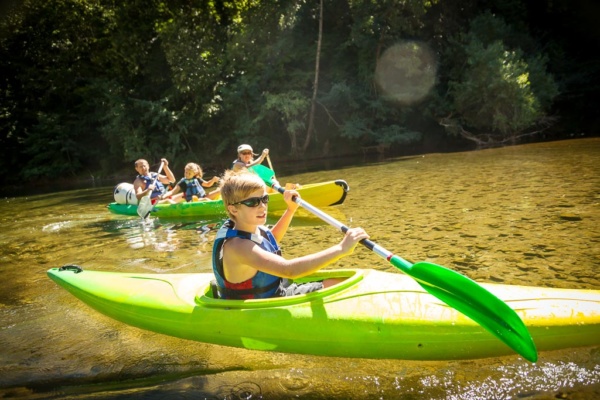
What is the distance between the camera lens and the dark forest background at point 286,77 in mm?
17688

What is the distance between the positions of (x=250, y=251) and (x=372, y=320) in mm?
818

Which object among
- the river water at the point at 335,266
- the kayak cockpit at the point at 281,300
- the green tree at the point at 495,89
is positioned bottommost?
A: the river water at the point at 335,266

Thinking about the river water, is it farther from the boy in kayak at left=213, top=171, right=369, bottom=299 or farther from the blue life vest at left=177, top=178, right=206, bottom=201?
the blue life vest at left=177, top=178, right=206, bottom=201

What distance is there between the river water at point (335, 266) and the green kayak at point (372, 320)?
0.11m

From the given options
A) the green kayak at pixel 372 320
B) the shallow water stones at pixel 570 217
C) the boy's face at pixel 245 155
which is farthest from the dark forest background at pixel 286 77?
the green kayak at pixel 372 320

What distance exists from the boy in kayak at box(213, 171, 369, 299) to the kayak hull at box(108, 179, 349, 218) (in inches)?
150

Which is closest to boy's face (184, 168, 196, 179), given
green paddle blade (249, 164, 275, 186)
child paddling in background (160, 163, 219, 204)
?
child paddling in background (160, 163, 219, 204)

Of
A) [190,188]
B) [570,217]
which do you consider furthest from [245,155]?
[570,217]

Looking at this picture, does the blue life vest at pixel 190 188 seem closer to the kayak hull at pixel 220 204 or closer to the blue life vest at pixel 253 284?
the kayak hull at pixel 220 204

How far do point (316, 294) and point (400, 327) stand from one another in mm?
545

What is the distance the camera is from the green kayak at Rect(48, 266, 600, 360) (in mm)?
2346

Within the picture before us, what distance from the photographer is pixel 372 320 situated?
8.17 feet

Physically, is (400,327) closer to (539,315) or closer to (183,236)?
(539,315)

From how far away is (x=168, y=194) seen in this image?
8281 mm
